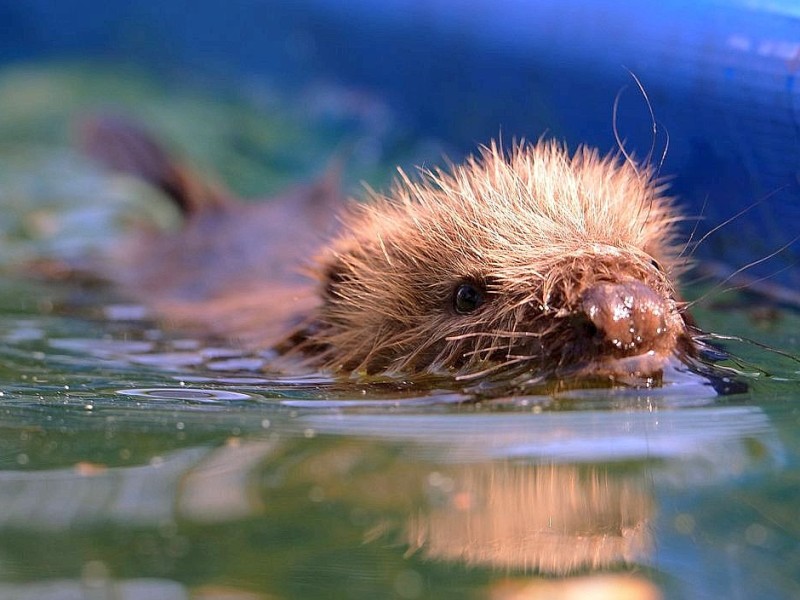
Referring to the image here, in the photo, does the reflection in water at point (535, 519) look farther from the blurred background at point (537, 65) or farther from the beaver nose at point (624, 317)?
the blurred background at point (537, 65)

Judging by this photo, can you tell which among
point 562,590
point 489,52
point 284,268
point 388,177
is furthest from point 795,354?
point 388,177

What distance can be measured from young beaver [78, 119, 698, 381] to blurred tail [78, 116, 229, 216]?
185cm

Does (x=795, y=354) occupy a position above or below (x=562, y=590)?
above

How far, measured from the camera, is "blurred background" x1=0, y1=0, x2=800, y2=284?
169 inches

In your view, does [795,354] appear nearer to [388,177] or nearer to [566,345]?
[566,345]

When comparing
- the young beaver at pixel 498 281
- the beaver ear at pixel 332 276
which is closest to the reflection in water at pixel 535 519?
the young beaver at pixel 498 281

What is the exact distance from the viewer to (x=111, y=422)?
2.59m

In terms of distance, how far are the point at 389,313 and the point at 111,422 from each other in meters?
1.30

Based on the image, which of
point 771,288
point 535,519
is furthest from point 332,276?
point 535,519

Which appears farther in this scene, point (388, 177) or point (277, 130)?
point (277, 130)

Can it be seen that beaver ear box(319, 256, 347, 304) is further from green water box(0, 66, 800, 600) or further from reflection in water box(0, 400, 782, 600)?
reflection in water box(0, 400, 782, 600)

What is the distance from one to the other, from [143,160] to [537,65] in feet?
8.11

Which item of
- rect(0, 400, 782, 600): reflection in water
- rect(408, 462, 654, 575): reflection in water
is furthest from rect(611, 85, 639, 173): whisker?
rect(408, 462, 654, 575): reflection in water

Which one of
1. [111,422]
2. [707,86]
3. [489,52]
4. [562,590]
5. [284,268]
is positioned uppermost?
[489,52]
